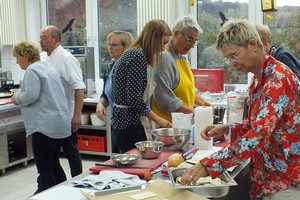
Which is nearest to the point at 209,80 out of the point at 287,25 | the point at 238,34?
the point at 287,25

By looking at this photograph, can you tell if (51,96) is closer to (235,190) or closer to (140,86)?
(140,86)

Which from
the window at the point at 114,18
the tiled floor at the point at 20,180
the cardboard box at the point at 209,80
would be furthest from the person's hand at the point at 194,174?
the window at the point at 114,18

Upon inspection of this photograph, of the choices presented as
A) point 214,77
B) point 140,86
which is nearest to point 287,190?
point 140,86

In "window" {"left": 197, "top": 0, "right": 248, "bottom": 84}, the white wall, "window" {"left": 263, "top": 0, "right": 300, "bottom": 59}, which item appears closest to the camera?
"window" {"left": 263, "top": 0, "right": 300, "bottom": 59}

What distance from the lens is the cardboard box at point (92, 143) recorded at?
4.85m

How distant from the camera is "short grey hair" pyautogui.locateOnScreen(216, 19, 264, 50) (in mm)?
1561

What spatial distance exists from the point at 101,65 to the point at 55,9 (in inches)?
40.5

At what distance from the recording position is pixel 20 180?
424cm

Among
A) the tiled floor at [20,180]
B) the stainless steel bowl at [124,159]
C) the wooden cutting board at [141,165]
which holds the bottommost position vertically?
the tiled floor at [20,180]

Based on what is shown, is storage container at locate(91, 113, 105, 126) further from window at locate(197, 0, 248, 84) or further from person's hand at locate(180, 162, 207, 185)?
person's hand at locate(180, 162, 207, 185)

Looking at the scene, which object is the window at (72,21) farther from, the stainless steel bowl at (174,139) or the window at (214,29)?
the stainless steel bowl at (174,139)

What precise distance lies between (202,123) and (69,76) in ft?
5.38

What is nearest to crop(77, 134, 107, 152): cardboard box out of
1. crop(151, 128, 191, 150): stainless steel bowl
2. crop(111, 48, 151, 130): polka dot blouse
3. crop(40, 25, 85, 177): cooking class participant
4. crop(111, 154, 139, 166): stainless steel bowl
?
crop(40, 25, 85, 177): cooking class participant

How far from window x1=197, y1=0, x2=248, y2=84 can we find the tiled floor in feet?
5.78
